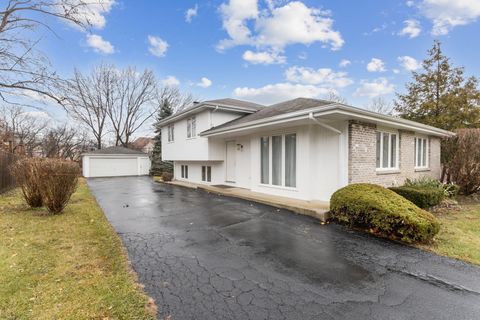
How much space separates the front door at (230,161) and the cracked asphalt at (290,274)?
6.79 m

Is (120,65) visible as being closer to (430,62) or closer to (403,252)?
(430,62)

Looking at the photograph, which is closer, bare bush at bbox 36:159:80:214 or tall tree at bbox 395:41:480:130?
bare bush at bbox 36:159:80:214

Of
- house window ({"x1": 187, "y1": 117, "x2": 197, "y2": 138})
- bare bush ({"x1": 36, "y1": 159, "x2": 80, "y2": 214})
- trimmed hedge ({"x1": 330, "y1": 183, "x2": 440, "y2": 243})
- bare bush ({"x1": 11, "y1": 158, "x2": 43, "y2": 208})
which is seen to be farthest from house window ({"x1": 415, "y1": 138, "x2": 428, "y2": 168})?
bare bush ({"x1": 11, "y1": 158, "x2": 43, "y2": 208})

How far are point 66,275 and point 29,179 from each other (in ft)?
18.0

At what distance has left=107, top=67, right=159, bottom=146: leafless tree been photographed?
111 ft

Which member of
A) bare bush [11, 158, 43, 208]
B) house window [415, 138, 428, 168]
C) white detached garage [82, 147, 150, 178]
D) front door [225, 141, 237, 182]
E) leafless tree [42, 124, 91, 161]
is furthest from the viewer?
leafless tree [42, 124, 91, 161]

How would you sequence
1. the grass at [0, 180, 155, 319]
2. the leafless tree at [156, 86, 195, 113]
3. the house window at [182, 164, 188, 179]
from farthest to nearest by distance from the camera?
the leafless tree at [156, 86, 195, 113], the house window at [182, 164, 188, 179], the grass at [0, 180, 155, 319]

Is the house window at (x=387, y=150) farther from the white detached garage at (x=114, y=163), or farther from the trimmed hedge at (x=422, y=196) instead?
the white detached garage at (x=114, y=163)

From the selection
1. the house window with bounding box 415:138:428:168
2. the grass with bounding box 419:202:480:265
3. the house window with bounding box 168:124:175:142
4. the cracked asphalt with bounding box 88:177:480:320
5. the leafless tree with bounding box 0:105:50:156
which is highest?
the leafless tree with bounding box 0:105:50:156

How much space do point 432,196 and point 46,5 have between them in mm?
13464

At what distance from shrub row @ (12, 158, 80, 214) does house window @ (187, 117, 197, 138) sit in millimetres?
7594

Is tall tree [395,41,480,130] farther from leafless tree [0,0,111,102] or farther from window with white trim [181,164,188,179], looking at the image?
leafless tree [0,0,111,102]

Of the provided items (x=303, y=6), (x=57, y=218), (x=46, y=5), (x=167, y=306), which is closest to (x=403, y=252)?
(x=167, y=306)

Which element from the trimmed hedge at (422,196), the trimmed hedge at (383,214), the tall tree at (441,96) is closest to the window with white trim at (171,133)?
the trimmed hedge at (383,214)
